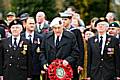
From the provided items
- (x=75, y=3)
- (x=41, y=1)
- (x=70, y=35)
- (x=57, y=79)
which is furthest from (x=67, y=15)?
(x=75, y=3)

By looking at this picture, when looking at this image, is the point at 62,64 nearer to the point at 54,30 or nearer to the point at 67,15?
the point at 54,30

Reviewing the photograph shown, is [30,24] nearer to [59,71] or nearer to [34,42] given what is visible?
[34,42]

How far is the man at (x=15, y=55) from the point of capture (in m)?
11.0

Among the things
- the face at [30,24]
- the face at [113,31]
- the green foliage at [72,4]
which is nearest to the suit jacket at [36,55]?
the face at [30,24]

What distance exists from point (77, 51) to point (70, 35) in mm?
375

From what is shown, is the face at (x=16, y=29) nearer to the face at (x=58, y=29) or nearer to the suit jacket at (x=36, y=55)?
the suit jacket at (x=36, y=55)

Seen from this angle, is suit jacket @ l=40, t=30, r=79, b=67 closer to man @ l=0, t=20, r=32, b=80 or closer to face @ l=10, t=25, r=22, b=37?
man @ l=0, t=20, r=32, b=80

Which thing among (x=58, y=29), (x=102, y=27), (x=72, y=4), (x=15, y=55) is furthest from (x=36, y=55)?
(x=72, y=4)

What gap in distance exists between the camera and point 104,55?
36.4 ft

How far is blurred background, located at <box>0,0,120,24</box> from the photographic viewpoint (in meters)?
23.0

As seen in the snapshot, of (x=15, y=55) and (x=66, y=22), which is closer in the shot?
(x=15, y=55)

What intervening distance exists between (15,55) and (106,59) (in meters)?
1.93

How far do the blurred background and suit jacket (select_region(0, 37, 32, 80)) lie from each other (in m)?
9.88

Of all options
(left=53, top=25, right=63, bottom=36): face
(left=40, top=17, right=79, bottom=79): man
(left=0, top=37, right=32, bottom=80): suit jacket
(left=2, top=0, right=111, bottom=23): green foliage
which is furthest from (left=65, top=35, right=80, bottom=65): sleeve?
(left=2, top=0, right=111, bottom=23): green foliage
